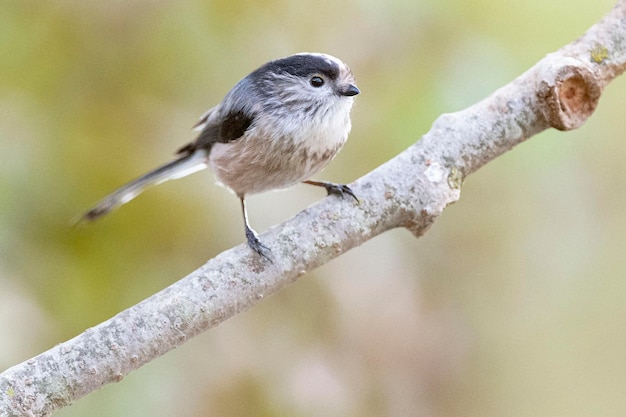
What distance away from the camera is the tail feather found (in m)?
1.69

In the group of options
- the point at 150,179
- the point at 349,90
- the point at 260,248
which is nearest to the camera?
the point at 260,248

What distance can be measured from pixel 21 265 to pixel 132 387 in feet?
1.23

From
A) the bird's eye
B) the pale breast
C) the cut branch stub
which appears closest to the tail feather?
the pale breast

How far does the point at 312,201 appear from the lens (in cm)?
196

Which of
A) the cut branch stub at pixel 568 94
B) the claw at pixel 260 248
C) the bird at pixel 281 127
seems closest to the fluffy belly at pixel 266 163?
the bird at pixel 281 127

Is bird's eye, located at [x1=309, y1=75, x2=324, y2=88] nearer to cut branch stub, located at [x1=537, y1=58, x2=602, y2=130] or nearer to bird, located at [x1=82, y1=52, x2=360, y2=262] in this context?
bird, located at [x1=82, y1=52, x2=360, y2=262]

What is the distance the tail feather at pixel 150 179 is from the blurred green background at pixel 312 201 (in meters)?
0.06

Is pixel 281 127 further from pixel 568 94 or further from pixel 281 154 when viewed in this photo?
pixel 568 94

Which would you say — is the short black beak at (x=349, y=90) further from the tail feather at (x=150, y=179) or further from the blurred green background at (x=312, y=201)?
the tail feather at (x=150, y=179)

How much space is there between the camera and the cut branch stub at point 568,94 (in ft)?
4.62

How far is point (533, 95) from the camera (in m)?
1.45

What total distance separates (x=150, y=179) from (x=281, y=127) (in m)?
0.38

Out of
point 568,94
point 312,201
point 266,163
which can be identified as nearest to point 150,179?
point 266,163

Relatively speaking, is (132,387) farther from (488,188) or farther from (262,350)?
(488,188)
